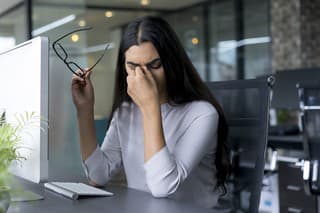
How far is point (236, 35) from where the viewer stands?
5777mm

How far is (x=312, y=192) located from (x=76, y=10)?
106 inches

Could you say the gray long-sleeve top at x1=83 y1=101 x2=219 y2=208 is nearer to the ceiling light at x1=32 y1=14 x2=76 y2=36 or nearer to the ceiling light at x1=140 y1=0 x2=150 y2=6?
the ceiling light at x1=32 y1=14 x2=76 y2=36

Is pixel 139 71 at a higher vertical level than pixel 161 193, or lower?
higher

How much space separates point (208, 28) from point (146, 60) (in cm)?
→ 485

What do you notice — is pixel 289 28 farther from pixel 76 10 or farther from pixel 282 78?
pixel 76 10

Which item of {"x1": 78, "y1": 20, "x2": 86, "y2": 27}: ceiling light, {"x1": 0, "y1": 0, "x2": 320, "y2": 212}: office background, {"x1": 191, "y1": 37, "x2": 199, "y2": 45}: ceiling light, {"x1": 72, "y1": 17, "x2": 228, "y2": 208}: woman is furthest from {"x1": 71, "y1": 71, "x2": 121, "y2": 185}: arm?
{"x1": 191, "y1": 37, "x2": 199, "y2": 45}: ceiling light

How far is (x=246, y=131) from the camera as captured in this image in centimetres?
138

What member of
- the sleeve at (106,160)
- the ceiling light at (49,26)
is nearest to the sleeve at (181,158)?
the sleeve at (106,160)

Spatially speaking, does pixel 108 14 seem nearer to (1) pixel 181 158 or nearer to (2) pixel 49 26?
(2) pixel 49 26

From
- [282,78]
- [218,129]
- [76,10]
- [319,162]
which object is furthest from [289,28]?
[218,129]

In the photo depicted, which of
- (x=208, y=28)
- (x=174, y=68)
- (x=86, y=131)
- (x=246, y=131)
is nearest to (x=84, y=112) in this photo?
(x=86, y=131)

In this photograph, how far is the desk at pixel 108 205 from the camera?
2.98 ft

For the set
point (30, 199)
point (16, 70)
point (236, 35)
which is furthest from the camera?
point (236, 35)

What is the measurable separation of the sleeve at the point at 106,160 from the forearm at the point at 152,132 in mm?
251
